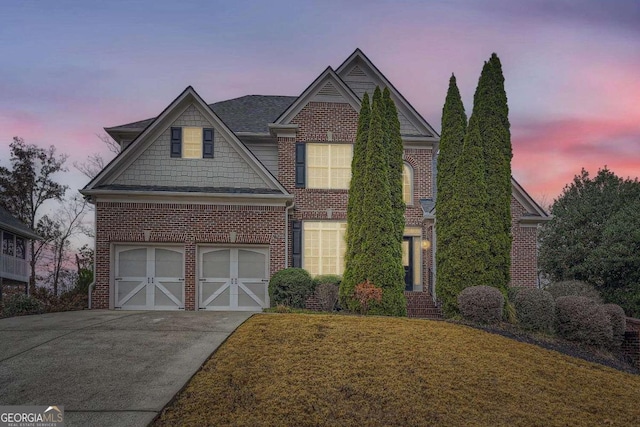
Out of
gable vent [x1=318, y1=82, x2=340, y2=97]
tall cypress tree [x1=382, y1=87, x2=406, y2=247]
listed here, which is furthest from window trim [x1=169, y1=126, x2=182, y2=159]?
tall cypress tree [x1=382, y1=87, x2=406, y2=247]

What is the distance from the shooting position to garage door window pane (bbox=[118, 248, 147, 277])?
18.2m

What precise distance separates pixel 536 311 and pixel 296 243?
27.4 ft

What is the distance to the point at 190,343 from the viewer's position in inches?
436

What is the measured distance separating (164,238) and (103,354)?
8058 mm

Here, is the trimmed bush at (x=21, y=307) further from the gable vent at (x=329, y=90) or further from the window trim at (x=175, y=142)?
the gable vent at (x=329, y=90)

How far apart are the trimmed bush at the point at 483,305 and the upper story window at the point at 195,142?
9.44 m

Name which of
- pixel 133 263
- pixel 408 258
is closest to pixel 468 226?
pixel 408 258

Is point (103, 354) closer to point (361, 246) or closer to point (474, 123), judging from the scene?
point (361, 246)

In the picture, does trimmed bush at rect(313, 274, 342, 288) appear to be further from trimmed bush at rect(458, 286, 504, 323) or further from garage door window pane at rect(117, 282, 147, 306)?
garage door window pane at rect(117, 282, 147, 306)

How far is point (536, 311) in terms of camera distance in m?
15.1

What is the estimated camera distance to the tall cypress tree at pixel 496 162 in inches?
657

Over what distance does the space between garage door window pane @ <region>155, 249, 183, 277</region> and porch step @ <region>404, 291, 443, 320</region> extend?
7738 millimetres

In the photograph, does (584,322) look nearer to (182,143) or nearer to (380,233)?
(380,233)

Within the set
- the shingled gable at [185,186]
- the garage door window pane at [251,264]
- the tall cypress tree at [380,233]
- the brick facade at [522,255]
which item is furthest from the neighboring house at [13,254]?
the brick facade at [522,255]
